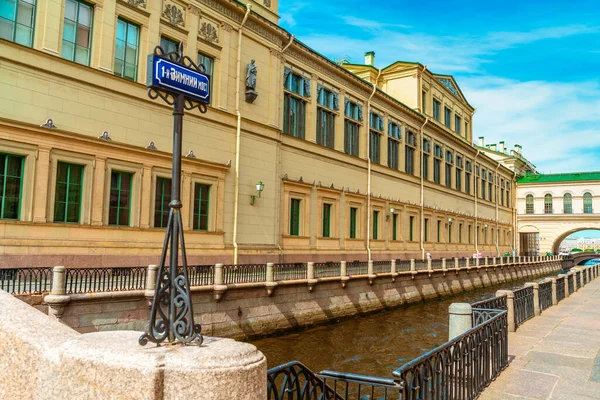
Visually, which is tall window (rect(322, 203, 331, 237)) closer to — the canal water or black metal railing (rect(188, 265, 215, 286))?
the canal water

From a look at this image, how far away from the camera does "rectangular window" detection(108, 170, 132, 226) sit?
1647cm

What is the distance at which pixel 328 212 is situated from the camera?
27.9 meters

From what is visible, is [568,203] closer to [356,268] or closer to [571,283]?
[571,283]

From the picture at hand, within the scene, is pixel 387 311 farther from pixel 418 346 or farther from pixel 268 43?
pixel 268 43

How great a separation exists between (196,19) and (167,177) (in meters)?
6.81

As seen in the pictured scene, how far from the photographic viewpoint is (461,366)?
6.29m

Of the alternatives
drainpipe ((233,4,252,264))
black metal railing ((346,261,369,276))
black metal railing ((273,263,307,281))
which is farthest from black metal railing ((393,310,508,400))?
drainpipe ((233,4,252,264))

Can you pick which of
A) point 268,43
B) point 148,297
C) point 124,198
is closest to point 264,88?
point 268,43

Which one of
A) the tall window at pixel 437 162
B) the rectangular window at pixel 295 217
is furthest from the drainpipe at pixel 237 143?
the tall window at pixel 437 162

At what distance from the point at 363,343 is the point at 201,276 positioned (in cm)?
616

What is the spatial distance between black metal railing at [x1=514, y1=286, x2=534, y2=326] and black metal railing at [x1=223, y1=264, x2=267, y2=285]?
8124 mm

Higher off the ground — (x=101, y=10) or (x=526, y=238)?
(x=101, y=10)

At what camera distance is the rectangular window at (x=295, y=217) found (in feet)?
82.0

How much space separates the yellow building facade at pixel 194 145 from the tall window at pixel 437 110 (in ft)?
25.1
